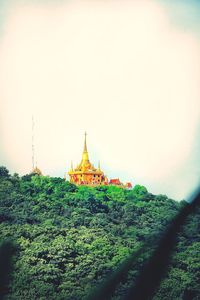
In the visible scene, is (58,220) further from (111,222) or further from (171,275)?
(171,275)

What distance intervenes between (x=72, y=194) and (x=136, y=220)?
91.7 inches

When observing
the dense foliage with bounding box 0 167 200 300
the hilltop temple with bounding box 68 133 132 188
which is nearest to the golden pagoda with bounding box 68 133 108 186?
the hilltop temple with bounding box 68 133 132 188

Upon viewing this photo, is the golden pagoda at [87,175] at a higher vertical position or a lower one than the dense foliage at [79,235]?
higher

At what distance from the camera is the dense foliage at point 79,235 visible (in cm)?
1453

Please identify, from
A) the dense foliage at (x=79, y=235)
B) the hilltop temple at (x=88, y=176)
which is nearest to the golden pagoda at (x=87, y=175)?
the hilltop temple at (x=88, y=176)

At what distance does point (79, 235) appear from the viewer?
56.2ft

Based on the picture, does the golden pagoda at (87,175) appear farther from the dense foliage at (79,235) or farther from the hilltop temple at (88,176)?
the dense foliage at (79,235)

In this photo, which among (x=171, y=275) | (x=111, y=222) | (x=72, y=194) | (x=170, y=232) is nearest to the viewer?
(x=170, y=232)

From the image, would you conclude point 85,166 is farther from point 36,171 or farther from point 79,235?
point 79,235

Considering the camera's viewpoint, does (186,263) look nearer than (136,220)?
Yes

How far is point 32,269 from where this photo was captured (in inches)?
581

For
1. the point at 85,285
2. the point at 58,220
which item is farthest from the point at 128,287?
the point at 58,220

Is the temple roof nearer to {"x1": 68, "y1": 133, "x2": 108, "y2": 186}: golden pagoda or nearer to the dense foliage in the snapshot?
{"x1": 68, "y1": 133, "x2": 108, "y2": 186}: golden pagoda

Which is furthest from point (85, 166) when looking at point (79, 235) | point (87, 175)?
point (79, 235)
